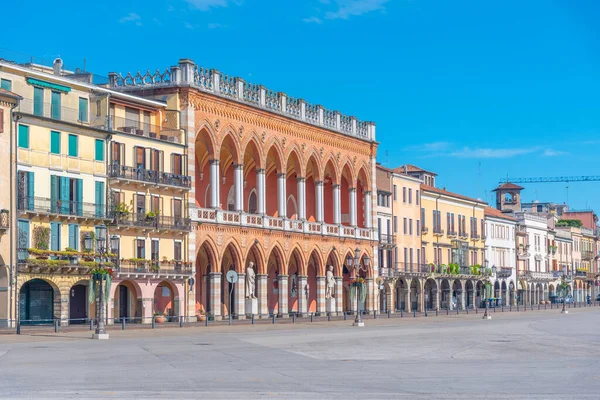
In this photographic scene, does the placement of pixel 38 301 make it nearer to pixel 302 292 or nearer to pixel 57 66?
pixel 57 66

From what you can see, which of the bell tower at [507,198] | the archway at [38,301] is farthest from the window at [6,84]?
the bell tower at [507,198]

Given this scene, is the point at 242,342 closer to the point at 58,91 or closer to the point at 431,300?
the point at 58,91

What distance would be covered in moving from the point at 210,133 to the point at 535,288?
8328 centimetres

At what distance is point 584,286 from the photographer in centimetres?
17075

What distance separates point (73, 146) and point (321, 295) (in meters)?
31.0

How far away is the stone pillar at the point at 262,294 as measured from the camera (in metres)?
79.2

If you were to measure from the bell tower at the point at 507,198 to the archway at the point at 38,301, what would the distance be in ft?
335

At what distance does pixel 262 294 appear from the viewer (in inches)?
3130

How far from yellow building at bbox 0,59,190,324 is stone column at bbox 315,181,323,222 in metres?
18.5

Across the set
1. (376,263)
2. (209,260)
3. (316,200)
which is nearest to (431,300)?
(376,263)

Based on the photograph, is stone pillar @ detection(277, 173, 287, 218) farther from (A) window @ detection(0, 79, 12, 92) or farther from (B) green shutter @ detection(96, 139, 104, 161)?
(A) window @ detection(0, 79, 12, 92)

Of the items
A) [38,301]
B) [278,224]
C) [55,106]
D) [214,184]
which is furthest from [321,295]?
[55,106]

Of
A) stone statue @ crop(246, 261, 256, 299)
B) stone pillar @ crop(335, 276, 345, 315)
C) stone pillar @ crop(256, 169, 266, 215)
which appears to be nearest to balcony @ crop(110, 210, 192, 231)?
stone statue @ crop(246, 261, 256, 299)

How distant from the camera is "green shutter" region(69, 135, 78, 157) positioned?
62.5 meters
